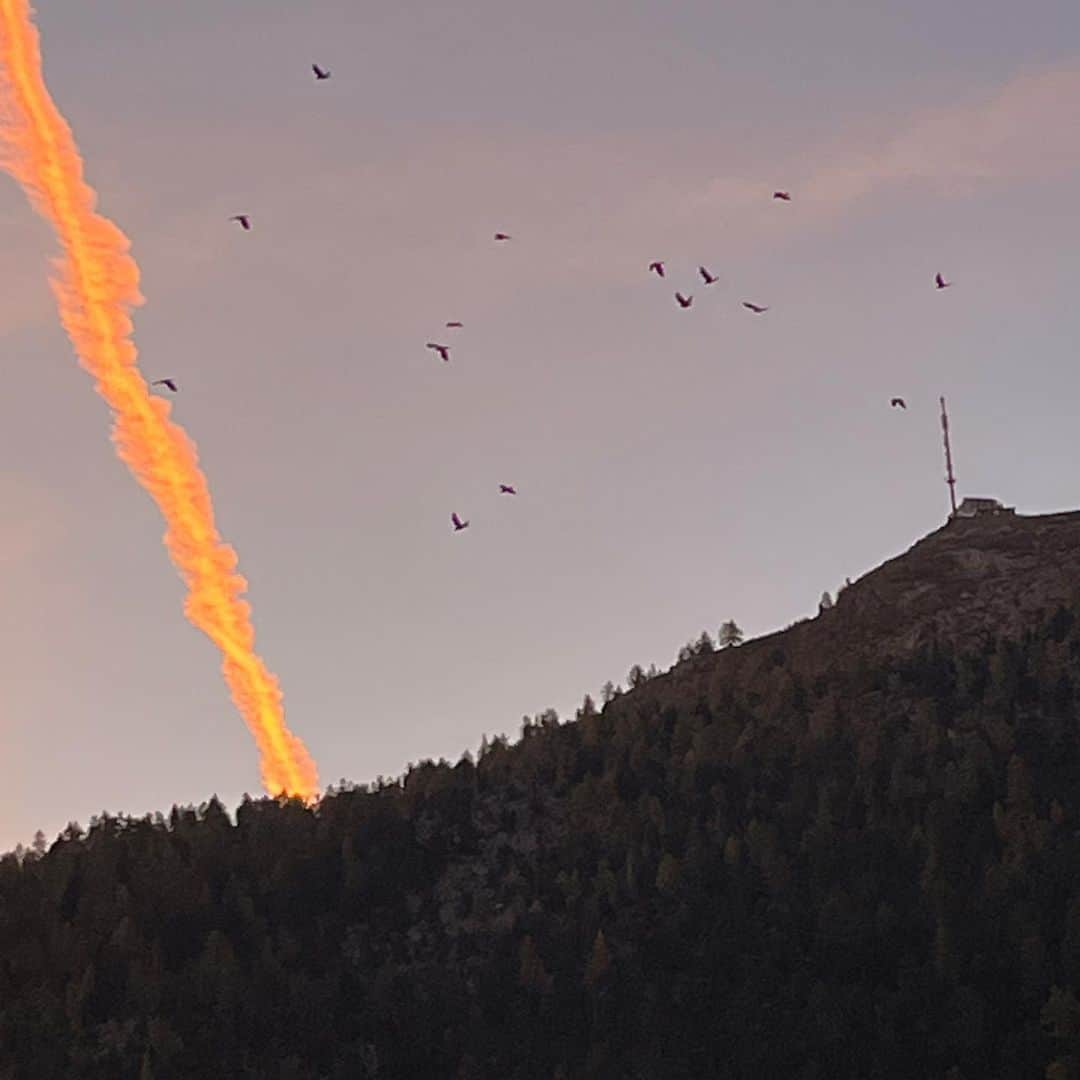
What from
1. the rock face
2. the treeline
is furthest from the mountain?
the rock face

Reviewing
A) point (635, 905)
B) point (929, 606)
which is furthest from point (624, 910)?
point (929, 606)

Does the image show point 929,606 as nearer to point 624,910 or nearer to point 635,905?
point 635,905

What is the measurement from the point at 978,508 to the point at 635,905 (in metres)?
51.6

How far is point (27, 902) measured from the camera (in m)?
81.3

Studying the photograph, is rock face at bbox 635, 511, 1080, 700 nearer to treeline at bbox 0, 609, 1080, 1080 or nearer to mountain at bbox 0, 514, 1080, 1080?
mountain at bbox 0, 514, 1080, 1080

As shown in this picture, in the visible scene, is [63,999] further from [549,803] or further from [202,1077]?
[549,803]

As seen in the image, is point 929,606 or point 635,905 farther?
point 929,606

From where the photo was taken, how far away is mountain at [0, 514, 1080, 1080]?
67625 mm

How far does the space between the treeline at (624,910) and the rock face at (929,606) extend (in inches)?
225

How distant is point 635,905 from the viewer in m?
75.8

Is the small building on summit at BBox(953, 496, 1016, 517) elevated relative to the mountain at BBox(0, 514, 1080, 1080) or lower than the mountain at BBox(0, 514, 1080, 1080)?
elevated

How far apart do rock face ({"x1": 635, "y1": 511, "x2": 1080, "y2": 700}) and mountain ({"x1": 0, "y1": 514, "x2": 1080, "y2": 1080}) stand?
1923 millimetres

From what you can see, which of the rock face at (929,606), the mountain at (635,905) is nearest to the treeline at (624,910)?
the mountain at (635,905)

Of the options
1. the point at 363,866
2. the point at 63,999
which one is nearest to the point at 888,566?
the point at 363,866
